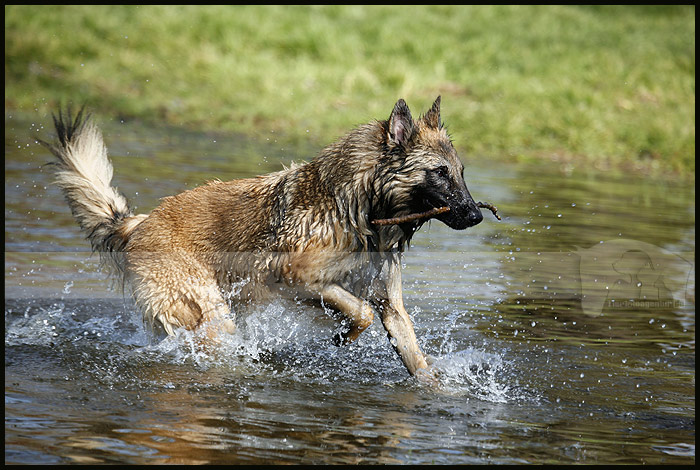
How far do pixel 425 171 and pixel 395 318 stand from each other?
99 centimetres

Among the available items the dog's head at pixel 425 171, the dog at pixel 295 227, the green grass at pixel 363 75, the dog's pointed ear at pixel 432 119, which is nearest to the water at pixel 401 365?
the dog at pixel 295 227

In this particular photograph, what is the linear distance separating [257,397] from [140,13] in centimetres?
1535

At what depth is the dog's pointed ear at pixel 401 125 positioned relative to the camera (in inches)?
229

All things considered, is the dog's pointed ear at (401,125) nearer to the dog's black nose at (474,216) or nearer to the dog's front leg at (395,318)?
the dog's black nose at (474,216)

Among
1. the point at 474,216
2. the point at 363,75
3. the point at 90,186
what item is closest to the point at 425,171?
the point at 474,216

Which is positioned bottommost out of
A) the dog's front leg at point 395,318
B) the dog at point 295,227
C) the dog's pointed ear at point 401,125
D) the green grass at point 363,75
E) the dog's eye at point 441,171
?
the dog's front leg at point 395,318

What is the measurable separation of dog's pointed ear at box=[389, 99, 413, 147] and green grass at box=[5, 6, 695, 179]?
882cm

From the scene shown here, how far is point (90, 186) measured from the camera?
22.4 ft

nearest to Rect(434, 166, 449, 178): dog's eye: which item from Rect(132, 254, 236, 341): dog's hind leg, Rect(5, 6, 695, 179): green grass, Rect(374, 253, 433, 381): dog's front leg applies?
Rect(374, 253, 433, 381): dog's front leg

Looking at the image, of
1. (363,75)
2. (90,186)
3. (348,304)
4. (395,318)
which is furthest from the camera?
(363,75)

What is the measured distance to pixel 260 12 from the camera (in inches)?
789

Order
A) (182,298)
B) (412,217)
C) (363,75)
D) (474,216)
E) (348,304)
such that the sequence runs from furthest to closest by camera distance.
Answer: (363,75) → (182,298) → (348,304) → (412,217) → (474,216)

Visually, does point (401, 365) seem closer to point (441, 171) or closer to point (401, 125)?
point (441, 171)

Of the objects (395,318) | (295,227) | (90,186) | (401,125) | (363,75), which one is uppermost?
(363,75)
